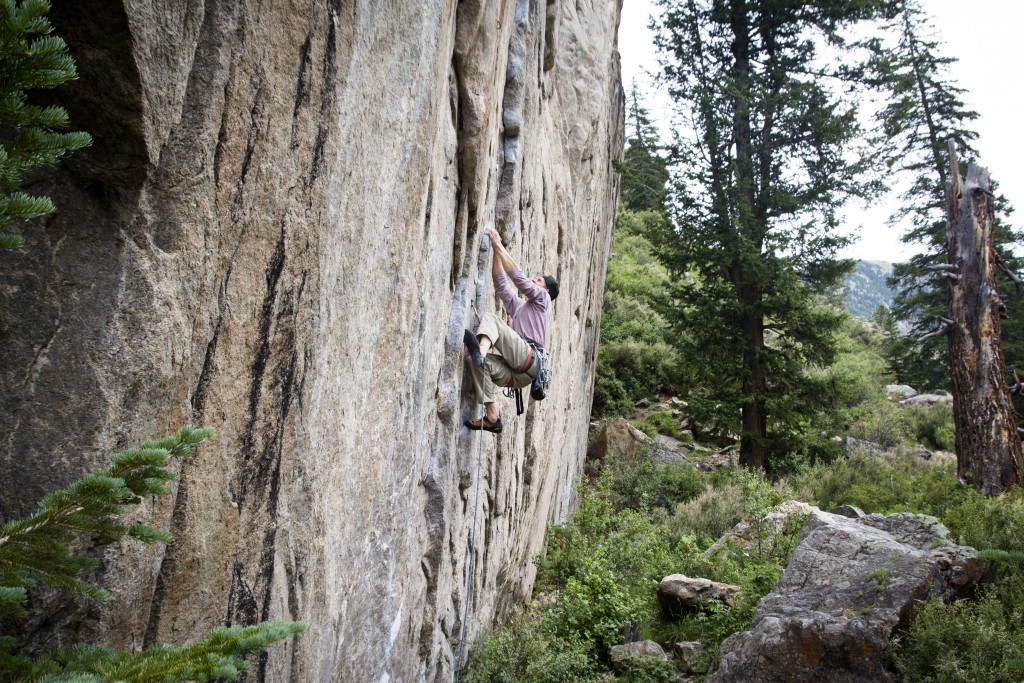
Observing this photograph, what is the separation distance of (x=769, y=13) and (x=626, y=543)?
52.7 ft

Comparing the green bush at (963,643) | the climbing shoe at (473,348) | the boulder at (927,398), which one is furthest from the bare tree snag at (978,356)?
the boulder at (927,398)

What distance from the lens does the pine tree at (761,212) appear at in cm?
1869

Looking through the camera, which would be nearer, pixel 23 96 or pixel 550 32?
pixel 23 96

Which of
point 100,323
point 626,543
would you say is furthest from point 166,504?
point 626,543

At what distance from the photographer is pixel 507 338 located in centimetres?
681

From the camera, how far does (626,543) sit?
11.5 meters

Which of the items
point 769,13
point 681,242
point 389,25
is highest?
point 769,13

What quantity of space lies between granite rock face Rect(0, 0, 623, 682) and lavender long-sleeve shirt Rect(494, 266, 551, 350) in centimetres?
152

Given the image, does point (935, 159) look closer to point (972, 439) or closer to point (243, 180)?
point (972, 439)

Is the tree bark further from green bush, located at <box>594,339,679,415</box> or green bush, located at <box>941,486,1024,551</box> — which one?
green bush, located at <box>941,486,1024,551</box>

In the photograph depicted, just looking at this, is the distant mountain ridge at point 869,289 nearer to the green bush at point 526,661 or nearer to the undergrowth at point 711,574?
the undergrowth at point 711,574

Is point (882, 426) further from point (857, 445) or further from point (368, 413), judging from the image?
point (368, 413)

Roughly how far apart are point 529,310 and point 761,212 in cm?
1447

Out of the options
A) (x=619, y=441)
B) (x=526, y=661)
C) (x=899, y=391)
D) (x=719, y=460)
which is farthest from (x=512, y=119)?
(x=899, y=391)
